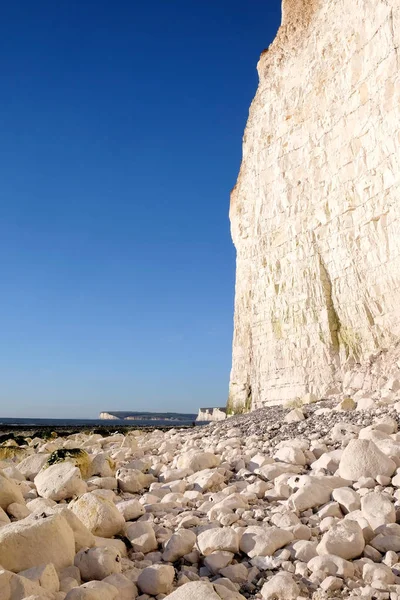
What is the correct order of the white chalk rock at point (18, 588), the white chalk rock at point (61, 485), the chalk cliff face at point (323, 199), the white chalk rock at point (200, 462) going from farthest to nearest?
the chalk cliff face at point (323, 199)
the white chalk rock at point (200, 462)
the white chalk rock at point (61, 485)
the white chalk rock at point (18, 588)

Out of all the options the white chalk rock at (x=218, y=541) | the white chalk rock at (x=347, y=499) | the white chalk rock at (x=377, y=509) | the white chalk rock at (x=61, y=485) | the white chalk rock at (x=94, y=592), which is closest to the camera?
the white chalk rock at (x=94, y=592)

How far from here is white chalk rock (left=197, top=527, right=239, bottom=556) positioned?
3.97 meters

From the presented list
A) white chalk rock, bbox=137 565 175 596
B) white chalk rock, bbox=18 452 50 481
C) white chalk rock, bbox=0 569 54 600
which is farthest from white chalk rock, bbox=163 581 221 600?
white chalk rock, bbox=18 452 50 481

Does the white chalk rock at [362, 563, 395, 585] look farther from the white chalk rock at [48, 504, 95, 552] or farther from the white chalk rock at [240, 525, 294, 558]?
the white chalk rock at [48, 504, 95, 552]

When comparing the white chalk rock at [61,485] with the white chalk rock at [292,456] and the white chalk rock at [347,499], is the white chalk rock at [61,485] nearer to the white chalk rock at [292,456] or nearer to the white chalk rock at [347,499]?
the white chalk rock at [292,456]

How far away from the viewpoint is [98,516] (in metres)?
4.36

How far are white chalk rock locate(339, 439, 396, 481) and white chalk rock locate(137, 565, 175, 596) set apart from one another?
2.33 metres

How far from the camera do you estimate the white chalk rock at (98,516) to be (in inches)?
171

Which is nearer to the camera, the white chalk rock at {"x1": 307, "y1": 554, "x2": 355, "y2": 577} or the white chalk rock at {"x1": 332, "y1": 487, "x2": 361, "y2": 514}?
the white chalk rock at {"x1": 307, "y1": 554, "x2": 355, "y2": 577}

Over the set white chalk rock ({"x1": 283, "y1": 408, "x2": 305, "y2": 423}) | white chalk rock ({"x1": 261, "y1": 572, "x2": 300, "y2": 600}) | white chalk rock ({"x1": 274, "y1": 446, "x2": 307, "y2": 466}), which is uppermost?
white chalk rock ({"x1": 283, "y1": 408, "x2": 305, "y2": 423})

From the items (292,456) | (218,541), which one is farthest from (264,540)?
(292,456)

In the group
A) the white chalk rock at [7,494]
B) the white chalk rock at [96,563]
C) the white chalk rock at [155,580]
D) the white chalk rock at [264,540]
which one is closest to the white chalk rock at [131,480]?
the white chalk rock at [7,494]

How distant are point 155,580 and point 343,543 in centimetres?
139

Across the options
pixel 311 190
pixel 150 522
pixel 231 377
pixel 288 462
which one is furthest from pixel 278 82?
pixel 150 522
